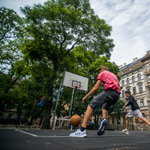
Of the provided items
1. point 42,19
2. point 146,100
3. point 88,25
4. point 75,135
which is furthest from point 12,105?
point 146,100

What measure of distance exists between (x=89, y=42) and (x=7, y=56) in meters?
14.8

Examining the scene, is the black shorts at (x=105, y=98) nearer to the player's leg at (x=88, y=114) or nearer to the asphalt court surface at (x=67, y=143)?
the player's leg at (x=88, y=114)

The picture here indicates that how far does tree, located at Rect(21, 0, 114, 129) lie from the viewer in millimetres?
13031

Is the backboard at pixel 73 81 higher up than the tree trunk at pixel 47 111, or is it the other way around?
the backboard at pixel 73 81

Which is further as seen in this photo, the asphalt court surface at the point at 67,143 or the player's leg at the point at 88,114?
the player's leg at the point at 88,114

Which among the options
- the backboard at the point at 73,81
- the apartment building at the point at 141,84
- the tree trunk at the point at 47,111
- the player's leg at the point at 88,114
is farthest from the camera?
the apartment building at the point at 141,84

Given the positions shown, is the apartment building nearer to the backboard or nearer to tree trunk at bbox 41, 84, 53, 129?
the backboard

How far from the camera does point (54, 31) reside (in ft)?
46.2

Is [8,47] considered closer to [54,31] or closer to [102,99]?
[54,31]

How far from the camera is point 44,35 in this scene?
548 inches

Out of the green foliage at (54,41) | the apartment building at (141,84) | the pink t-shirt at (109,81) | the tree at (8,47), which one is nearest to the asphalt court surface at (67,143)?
the pink t-shirt at (109,81)

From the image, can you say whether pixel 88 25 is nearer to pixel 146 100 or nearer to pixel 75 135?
pixel 75 135

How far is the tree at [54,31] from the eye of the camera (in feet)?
42.8

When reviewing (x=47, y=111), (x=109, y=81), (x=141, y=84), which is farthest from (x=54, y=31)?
(x=141, y=84)
